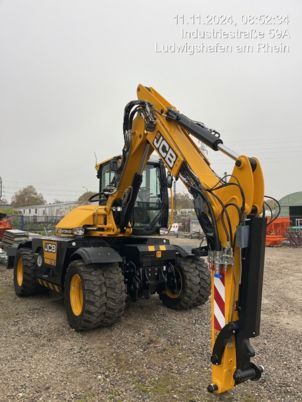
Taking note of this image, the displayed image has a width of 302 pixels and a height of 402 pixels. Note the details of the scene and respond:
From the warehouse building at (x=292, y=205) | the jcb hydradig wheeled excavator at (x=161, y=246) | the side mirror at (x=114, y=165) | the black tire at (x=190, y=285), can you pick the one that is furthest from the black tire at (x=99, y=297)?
the warehouse building at (x=292, y=205)

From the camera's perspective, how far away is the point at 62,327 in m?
6.00

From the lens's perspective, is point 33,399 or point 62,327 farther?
point 62,327

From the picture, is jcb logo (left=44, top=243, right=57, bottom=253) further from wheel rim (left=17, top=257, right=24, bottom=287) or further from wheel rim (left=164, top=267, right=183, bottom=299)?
wheel rim (left=164, top=267, right=183, bottom=299)

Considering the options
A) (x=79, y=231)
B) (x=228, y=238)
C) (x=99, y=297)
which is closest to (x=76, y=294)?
(x=99, y=297)

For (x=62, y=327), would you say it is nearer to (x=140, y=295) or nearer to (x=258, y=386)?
(x=140, y=295)

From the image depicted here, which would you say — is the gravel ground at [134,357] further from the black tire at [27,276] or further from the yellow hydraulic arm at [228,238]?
the black tire at [27,276]

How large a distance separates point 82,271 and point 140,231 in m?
1.37

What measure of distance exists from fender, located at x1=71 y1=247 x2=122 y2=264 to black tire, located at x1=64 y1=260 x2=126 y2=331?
0.17 metres

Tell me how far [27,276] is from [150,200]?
317 cm

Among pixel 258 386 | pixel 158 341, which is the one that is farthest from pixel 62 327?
pixel 258 386

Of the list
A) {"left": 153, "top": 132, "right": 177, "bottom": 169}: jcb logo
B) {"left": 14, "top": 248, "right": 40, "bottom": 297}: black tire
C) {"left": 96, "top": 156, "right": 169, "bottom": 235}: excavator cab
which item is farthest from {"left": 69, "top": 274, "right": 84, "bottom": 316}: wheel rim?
{"left": 153, "top": 132, "right": 177, "bottom": 169}: jcb logo

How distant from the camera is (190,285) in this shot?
21.7 ft

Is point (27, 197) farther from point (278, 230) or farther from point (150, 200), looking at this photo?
point (150, 200)

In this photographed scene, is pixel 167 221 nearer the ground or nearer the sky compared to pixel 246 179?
nearer the ground
